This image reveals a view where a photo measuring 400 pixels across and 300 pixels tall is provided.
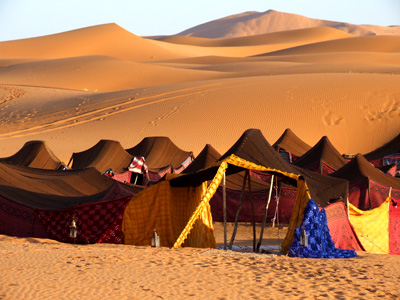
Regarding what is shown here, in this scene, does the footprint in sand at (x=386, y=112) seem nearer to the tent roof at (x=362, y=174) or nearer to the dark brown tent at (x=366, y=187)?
the tent roof at (x=362, y=174)

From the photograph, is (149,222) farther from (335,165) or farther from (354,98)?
(354,98)

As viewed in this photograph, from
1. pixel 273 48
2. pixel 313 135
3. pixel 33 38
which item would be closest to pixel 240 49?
pixel 273 48

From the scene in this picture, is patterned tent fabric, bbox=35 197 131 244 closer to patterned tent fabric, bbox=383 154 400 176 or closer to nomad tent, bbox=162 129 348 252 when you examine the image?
nomad tent, bbox=162 129 348 252

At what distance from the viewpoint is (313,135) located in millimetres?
40250

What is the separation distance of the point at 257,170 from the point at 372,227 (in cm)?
327

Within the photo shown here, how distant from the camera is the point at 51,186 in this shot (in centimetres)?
1762

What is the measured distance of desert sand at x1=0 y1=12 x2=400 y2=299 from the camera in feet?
33.2

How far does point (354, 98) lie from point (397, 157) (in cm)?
1614

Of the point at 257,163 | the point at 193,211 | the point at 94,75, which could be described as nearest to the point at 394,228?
the point at 257,163

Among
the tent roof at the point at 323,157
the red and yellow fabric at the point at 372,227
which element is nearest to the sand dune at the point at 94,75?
the tent roof at the point at 323,157

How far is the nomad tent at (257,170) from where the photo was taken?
43.6 ft

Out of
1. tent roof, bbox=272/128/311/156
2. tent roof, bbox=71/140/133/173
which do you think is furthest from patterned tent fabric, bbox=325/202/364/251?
tent roof, bbox=272/128/311/156

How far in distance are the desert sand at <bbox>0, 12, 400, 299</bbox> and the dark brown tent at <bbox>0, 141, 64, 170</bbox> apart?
928cm

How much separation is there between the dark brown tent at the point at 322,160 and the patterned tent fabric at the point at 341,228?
9.09m
